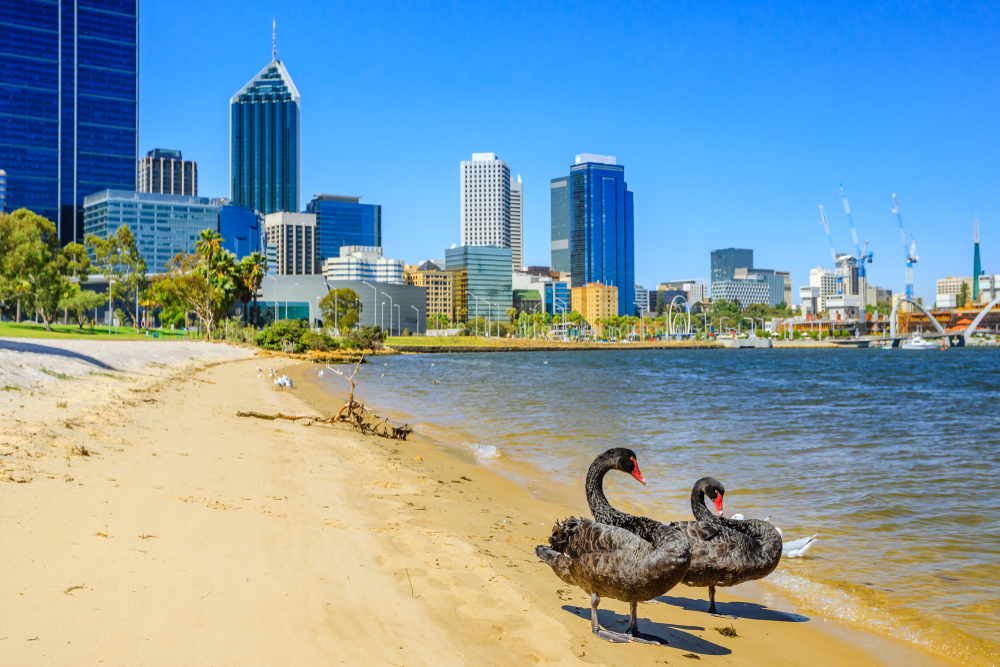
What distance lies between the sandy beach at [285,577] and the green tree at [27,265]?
4612 centimetres

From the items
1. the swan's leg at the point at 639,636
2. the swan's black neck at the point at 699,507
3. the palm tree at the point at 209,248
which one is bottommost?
the swan's leg at the point at 639,636

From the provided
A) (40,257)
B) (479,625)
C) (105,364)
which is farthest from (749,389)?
(40,257)

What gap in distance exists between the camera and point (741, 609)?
6.66 metres

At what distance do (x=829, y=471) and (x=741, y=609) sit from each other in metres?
8.72

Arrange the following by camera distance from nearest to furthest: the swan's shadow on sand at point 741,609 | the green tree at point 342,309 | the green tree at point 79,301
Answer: the swan's shadow on sand at point 741,609 → the green tree at point 79,301 → the green tree at point 342,309

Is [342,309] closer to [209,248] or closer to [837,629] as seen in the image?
[209,248]

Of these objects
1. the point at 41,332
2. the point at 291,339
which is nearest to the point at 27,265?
the point at 41,332

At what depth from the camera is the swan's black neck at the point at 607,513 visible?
5.67 meters

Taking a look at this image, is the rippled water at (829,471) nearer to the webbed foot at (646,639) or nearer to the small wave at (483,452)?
the small wave at (483,452)

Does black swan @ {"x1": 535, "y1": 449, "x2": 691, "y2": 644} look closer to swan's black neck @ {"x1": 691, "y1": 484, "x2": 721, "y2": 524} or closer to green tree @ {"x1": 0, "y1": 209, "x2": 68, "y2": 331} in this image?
swan's black neck @ {"x1": 691, "y1": 484, "x2": 721, "y2": 524}

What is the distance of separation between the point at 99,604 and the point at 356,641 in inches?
65.6

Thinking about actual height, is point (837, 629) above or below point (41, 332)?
below

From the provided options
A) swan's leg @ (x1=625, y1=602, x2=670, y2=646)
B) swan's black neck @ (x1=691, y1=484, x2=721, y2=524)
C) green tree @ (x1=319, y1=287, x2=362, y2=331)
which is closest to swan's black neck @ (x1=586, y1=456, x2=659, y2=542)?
swan's leg @ (x1=625, y1=602, x2=670, y2=646)

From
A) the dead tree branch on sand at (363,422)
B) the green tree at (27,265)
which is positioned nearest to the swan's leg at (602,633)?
the dead tree branch on sand at (363,422)
